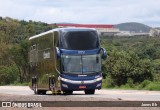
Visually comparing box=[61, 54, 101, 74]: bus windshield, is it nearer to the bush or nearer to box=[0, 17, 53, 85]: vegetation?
the bush

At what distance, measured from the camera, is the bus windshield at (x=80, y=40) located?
28.4 meters

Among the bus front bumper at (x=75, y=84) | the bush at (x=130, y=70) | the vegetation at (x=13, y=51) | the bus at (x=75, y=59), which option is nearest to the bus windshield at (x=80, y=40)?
the bus at (x=75, y=59)

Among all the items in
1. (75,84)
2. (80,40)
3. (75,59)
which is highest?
(80,40)

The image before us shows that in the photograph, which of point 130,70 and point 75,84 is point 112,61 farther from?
point 75,84

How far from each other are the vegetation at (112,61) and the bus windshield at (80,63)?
1156 cm

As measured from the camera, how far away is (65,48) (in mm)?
28328

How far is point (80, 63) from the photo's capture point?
28422 millimetres

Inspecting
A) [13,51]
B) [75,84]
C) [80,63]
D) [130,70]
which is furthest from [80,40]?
[13,51]

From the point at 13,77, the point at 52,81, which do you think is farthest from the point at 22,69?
the point at 52,81

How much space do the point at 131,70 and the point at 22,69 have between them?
47.4 m

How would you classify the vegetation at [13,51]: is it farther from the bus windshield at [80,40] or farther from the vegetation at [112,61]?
the bus windshield at [80,40]

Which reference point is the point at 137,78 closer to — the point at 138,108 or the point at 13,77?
the point at 138,108

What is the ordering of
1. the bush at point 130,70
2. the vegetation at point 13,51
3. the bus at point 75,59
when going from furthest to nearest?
the vegetation at point 13,51
the bush at point 130,70
the bus at point 75,59

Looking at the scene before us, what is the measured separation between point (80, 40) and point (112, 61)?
2205cm
